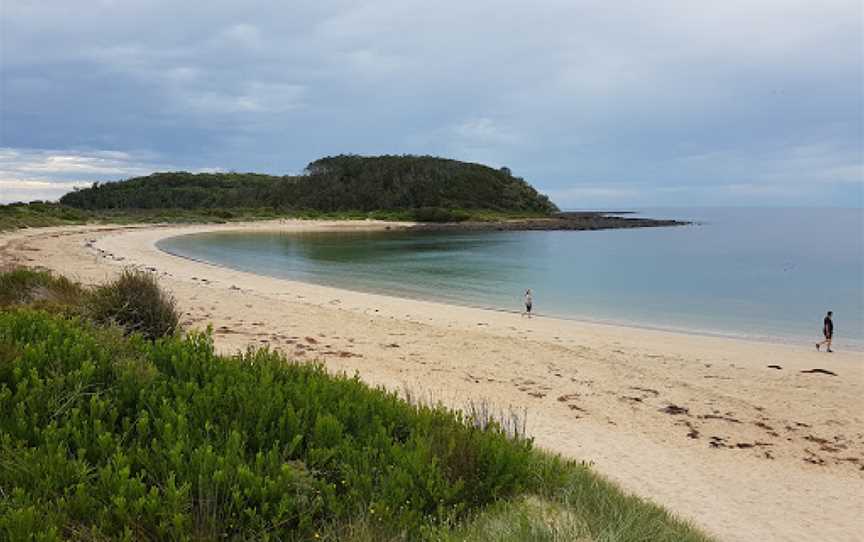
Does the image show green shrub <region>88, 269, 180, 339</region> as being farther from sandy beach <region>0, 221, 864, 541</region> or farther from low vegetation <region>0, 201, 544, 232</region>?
low vegetation <region>0, 201, 544, 232</region>

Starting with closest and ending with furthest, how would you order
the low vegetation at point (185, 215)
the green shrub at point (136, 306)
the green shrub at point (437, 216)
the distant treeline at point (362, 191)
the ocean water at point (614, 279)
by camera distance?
the green shrub at point (136, 306)
the ocean water at point (614, 279)
the low vegetation at point (185, 215)
the green shrub at point (437, 216)
the distant treeline at point (362, 191)

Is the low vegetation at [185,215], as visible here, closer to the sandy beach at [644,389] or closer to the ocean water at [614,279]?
the ocean water at [614,279]

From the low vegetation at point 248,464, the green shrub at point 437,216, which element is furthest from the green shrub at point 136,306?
the green shrub at point 437,216

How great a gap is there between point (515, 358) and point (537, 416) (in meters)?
4.00

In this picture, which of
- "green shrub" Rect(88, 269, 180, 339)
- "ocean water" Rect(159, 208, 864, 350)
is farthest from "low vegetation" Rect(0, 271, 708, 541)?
"ocean water" Rect(159, 208, 864, 350)

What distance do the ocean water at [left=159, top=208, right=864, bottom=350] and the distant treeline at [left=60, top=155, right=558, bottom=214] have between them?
69522 mm

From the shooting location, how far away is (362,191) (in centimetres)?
12925

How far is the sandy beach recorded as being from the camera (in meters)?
7.14

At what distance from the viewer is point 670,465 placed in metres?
7.83

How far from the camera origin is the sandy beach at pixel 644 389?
7.14m

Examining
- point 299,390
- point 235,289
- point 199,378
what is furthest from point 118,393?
point 235,289

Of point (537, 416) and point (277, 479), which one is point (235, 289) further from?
point (277, 479)

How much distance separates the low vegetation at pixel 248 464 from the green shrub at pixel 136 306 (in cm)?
449

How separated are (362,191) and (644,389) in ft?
396
